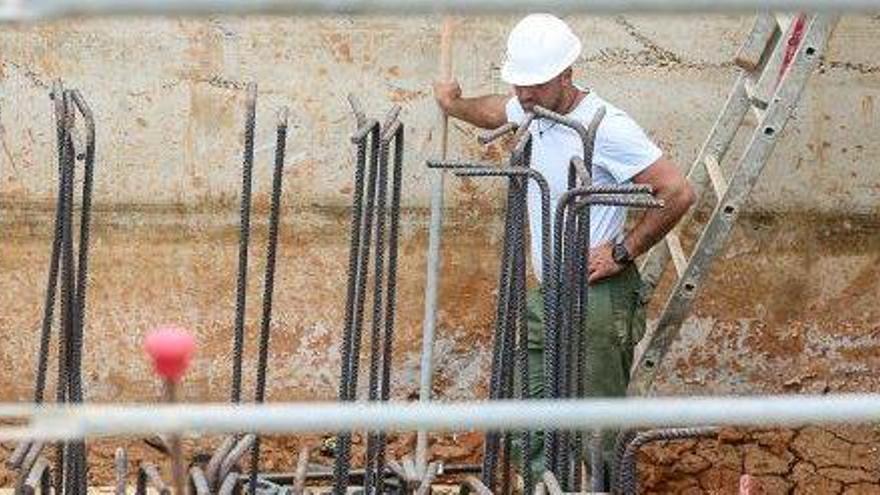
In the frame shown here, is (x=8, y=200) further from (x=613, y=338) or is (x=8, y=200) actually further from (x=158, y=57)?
(x=613, y=338)

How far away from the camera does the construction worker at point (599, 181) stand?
6215 mm

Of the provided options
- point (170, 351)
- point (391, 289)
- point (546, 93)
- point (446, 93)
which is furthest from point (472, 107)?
point (170, 351)

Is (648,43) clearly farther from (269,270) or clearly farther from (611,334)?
(269,270)

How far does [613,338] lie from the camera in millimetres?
6410

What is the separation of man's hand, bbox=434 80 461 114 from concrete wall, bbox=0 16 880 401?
47cm

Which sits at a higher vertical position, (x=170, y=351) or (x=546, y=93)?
(x=170, y=351)

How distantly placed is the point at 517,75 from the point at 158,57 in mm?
1474

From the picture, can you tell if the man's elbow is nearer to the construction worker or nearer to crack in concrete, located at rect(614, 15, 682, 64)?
the construction worker

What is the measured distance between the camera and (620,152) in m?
6.23

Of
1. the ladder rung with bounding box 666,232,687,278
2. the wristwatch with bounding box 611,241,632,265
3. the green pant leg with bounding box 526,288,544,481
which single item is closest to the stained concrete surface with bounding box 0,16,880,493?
the ladder rung with bounding box 666,232,687,278

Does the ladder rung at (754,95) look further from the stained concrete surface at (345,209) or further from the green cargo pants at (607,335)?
the green cargo pants at (607,335)

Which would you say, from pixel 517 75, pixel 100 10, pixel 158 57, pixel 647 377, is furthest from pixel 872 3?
pixel 158 57

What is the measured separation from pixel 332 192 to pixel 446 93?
83 cm

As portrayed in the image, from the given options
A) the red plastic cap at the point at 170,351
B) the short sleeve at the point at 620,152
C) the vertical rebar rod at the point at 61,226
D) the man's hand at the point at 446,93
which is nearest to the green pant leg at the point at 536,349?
the short sleeve at the point at 620,152
